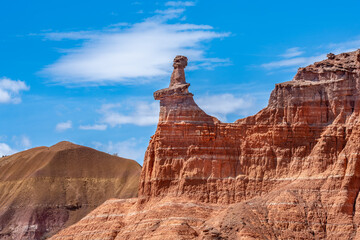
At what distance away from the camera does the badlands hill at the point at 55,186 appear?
126438mm

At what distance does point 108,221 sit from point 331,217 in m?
22.8

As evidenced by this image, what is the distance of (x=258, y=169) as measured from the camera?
273 ft

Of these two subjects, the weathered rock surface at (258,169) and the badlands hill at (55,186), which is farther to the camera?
the badlands hill at (55,186)

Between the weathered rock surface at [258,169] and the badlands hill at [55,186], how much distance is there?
38.7 m

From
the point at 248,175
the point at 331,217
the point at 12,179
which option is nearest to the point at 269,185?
the point at 248,175

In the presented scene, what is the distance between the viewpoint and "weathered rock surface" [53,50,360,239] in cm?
7688

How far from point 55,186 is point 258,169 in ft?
191

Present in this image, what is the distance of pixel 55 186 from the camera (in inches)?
5300

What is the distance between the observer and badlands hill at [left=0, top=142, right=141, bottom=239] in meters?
126

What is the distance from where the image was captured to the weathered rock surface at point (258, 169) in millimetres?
76875

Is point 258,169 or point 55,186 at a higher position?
point 55,186

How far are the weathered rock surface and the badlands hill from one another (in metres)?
38.7

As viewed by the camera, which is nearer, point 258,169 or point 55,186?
point 258,169

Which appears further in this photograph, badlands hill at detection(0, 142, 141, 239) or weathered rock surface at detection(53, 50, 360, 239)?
badlands hill at detection(0, 142, 141, 239)
